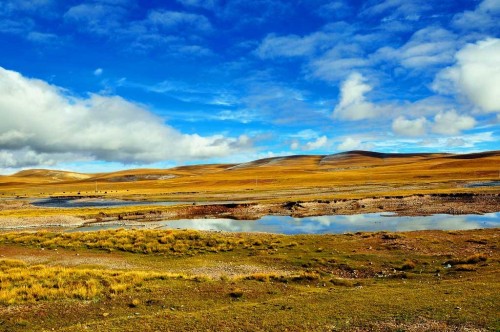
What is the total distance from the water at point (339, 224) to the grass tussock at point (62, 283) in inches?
1129

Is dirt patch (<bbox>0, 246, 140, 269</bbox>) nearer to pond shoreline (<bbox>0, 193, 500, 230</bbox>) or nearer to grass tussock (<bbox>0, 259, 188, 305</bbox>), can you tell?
grass tussock (<bbox>0, 259, 188, 305</bbox>)

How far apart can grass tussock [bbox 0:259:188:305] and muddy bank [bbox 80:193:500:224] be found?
4275 centimetres

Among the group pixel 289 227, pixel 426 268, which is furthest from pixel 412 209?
pixel 426 268

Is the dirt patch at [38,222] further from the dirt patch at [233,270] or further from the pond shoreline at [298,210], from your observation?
the dirt patch at [233,270]

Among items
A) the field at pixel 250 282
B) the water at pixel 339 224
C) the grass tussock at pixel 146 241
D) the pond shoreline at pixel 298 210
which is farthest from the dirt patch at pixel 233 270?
the pond shoreline at pixel 298 210

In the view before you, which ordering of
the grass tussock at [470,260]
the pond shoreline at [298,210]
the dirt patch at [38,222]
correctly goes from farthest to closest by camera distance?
the pond shoreline at [298,210] → the dirt patch at [38,222] → the grass tussock at [470,260]

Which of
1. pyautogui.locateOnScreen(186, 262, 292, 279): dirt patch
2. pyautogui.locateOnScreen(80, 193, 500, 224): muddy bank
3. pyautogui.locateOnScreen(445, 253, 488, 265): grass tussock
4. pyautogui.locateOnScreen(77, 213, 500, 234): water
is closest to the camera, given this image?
pyautogui.locateOnScreen(445, 253, 488, 265): grass tussock

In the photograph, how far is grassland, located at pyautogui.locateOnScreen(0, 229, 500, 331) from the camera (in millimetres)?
16141

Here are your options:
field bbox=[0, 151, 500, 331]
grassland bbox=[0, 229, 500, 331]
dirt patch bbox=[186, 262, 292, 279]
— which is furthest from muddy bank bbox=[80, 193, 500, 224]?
dirt patch bbox=[186, 262, 292, 279]

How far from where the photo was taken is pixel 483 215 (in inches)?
2302

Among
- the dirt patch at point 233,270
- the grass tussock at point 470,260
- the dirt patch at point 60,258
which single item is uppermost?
the dirt patch at point 60,258

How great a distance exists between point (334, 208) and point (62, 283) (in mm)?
57118

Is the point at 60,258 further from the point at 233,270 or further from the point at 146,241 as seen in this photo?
the point at 233,270

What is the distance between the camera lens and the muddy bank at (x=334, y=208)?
6769cm
